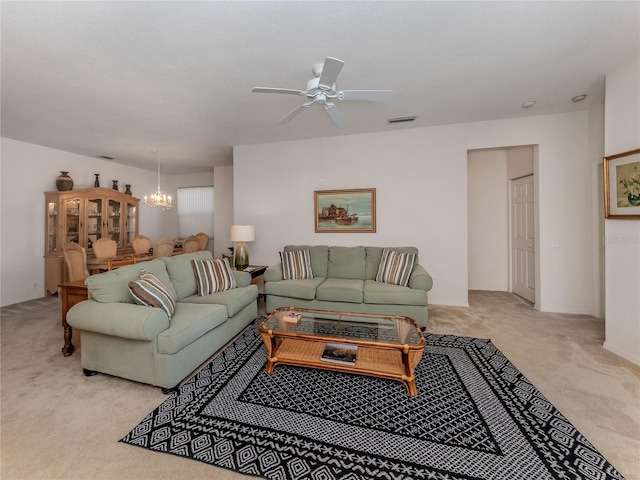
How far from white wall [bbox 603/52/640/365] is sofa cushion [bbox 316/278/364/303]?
2.47m

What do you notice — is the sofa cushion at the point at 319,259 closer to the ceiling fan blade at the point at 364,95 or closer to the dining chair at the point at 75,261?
the ceiling fan blade at the point at 364,95

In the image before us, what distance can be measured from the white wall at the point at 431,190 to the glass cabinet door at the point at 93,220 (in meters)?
2.71

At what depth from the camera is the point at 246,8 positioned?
176cm

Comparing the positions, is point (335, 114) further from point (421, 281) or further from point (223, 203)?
point (223, 203)

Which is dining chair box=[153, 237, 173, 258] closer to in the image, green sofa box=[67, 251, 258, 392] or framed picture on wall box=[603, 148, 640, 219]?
green sofa box=[67, 251, 258, 392]

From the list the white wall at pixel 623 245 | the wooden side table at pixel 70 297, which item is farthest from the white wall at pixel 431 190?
the wooden side table at pixel 70 297

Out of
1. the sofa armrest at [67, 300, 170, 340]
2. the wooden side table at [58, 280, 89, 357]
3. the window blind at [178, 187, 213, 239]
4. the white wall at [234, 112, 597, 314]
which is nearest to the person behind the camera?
the sofa armrest at [67, 300, 170, 340]

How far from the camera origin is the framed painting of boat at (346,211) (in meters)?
4.36

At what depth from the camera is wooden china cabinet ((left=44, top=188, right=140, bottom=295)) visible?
4.64m

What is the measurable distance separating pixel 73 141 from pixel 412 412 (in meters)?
6.05

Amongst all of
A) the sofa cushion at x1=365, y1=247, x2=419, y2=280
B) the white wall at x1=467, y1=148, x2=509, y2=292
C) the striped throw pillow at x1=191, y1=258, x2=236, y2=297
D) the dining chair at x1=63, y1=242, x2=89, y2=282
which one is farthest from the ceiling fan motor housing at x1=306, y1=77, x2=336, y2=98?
the white wall at x1=467, y1=148, x2=509, y2=292

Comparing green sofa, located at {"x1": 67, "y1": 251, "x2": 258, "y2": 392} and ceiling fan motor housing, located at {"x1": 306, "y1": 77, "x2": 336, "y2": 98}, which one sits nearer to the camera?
green sofa, located at {"x1": 67, "y1": 251, "x2": 258, "y2": 392}

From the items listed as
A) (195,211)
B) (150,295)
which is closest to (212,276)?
(150,295)

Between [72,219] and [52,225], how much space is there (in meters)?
0.30
